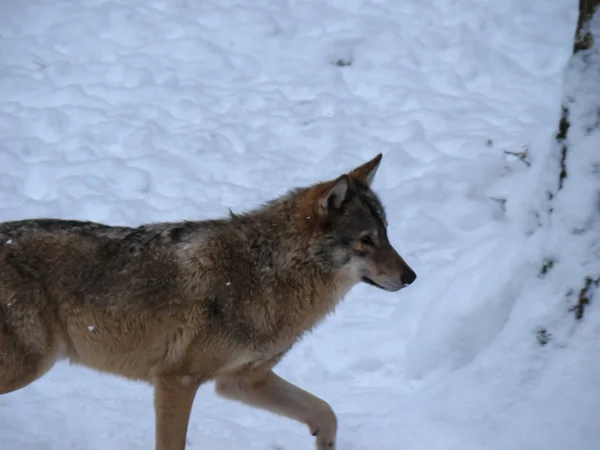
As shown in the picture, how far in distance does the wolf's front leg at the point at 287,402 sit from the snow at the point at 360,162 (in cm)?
31

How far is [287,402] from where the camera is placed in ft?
17.5

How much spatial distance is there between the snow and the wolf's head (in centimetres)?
114

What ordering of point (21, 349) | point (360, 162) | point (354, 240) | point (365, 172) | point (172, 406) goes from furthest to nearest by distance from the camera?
point (360, 162), point (365, 172), point (354, 240), point (172, 406), point (21, 349)

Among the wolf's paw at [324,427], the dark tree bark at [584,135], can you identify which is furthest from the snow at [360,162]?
the wolf's paw at [324,427]

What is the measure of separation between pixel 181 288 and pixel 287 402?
3.63 feet

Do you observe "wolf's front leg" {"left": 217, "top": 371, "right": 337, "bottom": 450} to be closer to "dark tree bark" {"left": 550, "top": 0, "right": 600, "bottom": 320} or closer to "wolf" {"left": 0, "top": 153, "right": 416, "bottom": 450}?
"wolf" {"left": 0, "top": 153, "right": 416, "bottom": 450}

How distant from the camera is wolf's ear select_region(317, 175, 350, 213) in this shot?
4838mm

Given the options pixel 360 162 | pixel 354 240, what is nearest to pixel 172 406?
pixel 354 240

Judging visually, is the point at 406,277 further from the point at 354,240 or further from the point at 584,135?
the point at 584,135

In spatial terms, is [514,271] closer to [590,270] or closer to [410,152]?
[590,270]

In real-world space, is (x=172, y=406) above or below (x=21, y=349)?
below

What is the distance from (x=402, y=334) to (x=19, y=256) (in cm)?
331

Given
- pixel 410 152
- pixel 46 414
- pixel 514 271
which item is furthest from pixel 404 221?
pixel 46 414

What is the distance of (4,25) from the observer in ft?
38.4
